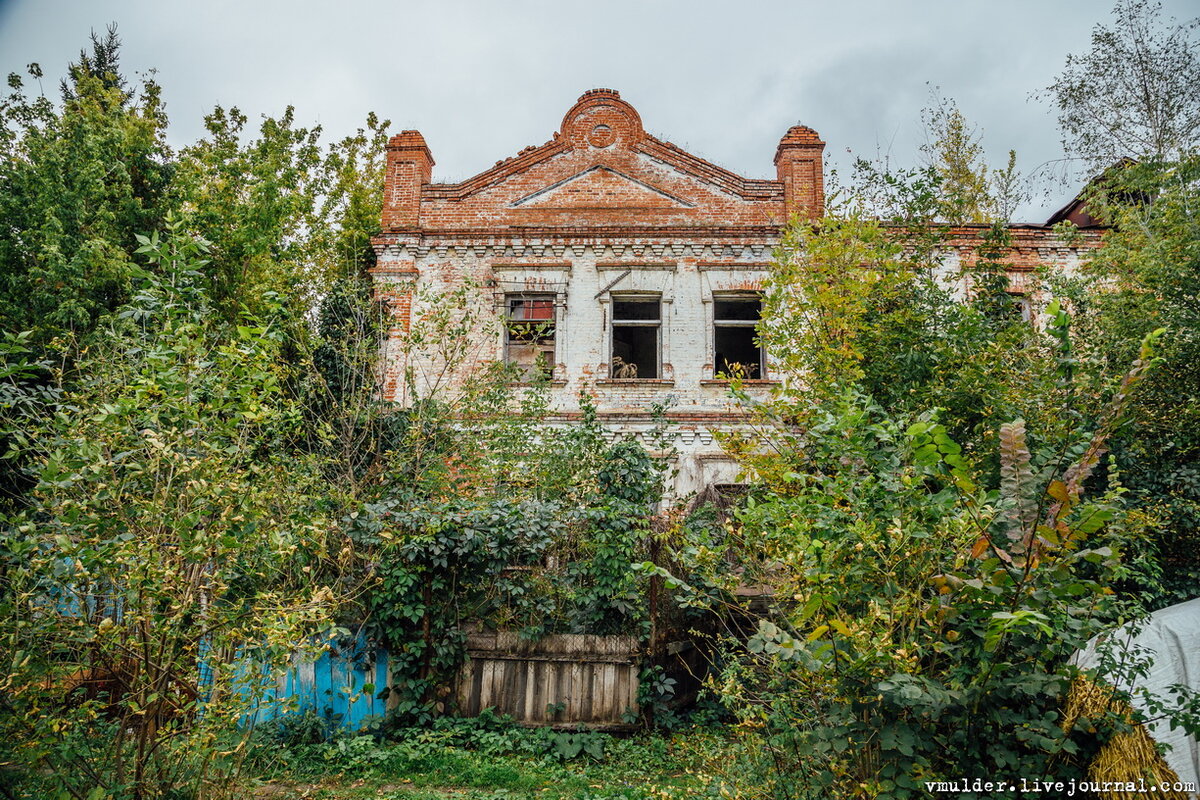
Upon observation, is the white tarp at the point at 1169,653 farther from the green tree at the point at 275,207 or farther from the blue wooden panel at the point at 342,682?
the green tree at the point at 275,207

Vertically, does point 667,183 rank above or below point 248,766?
above

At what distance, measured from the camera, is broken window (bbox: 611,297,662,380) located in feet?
47.7

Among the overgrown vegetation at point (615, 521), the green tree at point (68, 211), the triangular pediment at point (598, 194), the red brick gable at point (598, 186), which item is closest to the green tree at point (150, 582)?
the overgrown vegetation at point (615, 521)

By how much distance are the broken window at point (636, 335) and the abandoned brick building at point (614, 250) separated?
1.1 inches

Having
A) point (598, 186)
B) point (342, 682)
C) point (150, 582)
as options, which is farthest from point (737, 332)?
point (150, 582)

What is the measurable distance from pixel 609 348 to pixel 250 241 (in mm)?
8049

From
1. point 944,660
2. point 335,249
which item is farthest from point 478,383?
point 335,249

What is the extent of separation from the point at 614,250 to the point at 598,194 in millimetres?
1277

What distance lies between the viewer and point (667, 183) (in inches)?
587

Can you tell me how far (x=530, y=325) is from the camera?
14.4m

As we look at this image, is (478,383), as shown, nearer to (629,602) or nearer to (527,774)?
(629,602)

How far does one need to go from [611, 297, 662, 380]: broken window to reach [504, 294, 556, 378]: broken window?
4.23 ft

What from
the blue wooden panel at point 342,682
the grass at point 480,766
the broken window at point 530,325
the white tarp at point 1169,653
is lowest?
the grass at point 480,766

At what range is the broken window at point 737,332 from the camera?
14539mm
